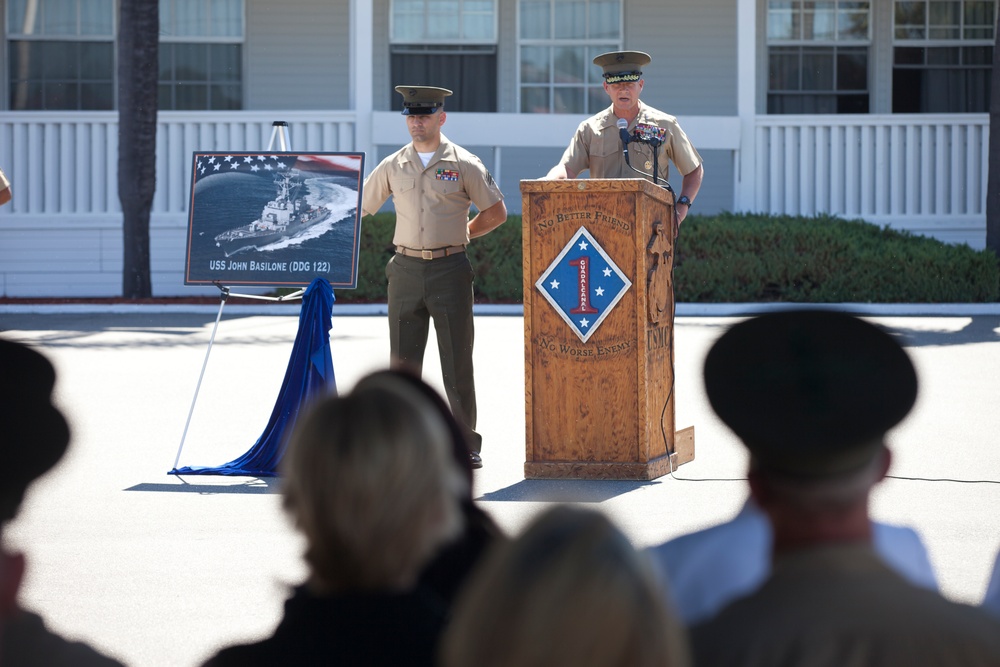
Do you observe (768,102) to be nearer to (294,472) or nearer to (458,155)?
(458,155)

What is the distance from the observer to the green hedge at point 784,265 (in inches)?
641

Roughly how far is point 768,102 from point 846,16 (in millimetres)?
1592

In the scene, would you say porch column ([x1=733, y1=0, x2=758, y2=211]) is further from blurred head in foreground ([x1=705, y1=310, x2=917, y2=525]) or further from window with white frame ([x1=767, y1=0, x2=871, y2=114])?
blurred head in foreground ([x1=705, y1=310, x2=917, y2=525])

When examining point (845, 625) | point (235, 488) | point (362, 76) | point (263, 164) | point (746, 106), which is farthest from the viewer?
point (746, 106)

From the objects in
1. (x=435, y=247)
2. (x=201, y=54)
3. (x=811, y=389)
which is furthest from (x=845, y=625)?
(x=201, y=54)

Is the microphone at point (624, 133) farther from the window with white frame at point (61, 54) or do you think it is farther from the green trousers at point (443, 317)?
the window with white frame at point (61, 54)

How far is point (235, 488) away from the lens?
7.57 meters

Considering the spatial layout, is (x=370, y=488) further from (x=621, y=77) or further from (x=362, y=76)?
(x=362, y=76)

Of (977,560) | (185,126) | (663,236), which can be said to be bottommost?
(977,560)

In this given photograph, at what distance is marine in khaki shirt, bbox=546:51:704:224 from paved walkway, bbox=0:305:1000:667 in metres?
1.53

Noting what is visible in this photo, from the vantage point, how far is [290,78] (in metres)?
19.8

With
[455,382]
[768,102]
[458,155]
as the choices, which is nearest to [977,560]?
[455,382]

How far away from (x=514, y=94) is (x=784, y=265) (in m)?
5.30

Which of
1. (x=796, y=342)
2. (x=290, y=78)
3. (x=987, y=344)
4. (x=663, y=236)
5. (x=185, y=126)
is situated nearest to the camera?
(x=796, y=342)
